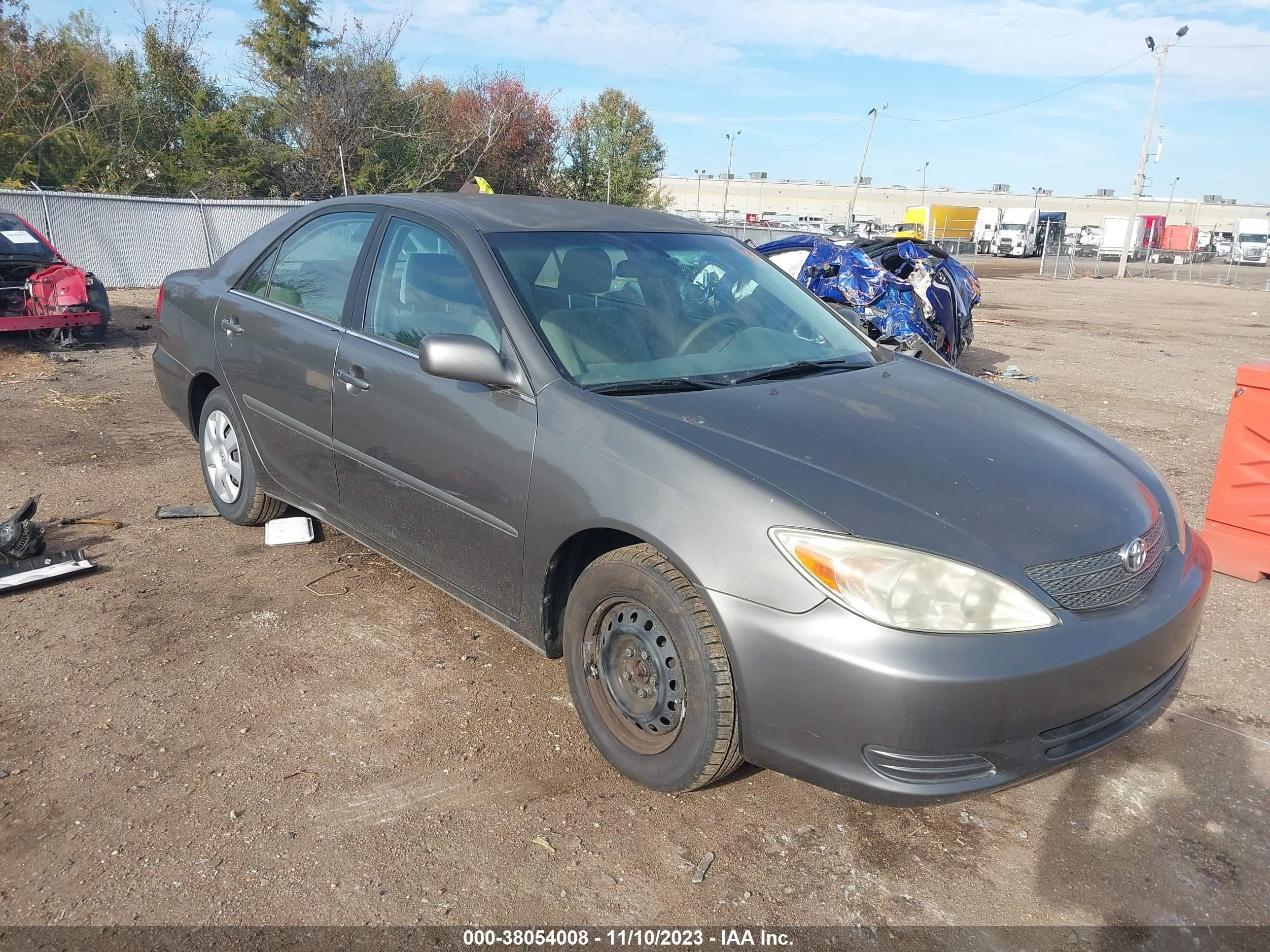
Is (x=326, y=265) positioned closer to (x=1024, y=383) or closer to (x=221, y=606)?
(x=221, y=606)

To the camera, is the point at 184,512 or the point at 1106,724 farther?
the point at 184,512

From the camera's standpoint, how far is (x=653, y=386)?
3.03 meters

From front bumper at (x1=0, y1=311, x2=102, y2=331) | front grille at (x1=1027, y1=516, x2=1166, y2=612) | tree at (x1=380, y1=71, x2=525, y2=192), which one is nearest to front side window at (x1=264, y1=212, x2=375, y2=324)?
front grille at (x1=1027, y1=516, x2=1166, y2=612)

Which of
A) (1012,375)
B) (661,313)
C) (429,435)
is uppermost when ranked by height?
(661,313)

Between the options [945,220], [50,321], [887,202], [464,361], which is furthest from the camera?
[887,202]

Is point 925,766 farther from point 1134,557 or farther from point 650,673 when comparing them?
point 1134,557

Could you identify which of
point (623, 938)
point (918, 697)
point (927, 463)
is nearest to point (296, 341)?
point (927, 463)

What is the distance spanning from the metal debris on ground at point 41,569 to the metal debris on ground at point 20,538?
0.12 feet

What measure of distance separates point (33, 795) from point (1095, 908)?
2951 millimetres

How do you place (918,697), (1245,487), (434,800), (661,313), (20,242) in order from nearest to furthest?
(918,697) < (434,800) < (661,313) < (1245,487) < (20,242)

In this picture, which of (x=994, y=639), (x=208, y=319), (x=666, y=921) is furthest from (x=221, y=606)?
(x=994, y=639)

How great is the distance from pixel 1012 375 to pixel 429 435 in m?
8.86

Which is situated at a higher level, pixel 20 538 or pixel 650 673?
pixel 650 673

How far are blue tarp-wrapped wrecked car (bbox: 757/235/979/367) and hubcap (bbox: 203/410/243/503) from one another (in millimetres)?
5902
